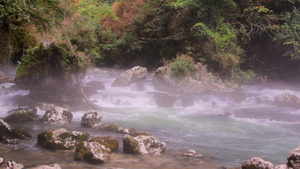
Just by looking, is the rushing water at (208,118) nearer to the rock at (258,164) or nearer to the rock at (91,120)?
the rock at (91,120)

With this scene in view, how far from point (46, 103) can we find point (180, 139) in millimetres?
6881

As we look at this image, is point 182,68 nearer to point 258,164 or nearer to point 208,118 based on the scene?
point 208,118

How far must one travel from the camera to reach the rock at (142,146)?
7148mm

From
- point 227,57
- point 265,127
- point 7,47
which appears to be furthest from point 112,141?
point 227,57

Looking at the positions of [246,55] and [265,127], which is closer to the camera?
[265,127]

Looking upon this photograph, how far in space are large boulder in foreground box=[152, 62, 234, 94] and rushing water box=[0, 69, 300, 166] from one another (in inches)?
28.8

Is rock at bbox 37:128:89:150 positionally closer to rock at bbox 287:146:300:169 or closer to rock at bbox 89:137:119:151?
rock at bbox 89:137:119:151

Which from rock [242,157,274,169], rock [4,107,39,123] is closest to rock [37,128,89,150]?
rock [4,107,39,123]

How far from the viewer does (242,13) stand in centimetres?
1806

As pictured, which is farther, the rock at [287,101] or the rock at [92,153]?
the rock at [287,101]

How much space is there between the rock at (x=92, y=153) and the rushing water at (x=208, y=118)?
2097mm

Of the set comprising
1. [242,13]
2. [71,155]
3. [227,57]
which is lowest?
[71,155]

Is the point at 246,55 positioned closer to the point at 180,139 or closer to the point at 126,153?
the point at 180,139

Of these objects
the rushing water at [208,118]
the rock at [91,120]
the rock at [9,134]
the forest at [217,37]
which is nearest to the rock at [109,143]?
the rushing water at [208,118]
